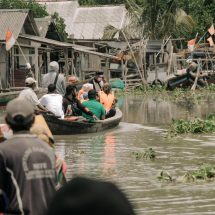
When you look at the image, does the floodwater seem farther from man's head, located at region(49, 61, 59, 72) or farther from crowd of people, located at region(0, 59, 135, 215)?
man's head, located at region(49, 61, 59, 72)

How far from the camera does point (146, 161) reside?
12859 mm

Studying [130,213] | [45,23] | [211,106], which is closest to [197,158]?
[130,213]

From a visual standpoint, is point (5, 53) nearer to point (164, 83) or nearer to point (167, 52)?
point (164, 83)

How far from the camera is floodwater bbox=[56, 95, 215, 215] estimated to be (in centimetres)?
920

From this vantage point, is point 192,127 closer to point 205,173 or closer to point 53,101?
point 53,101

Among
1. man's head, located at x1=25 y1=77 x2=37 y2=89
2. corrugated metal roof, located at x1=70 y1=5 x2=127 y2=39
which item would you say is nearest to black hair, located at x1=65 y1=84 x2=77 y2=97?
man's head, located at x1=25 y1=77 x2=37 y2=89

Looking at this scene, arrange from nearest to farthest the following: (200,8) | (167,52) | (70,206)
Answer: (70,206)
(167,52)
(200,8)

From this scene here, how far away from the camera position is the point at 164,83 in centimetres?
3869

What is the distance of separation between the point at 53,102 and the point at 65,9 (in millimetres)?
46185

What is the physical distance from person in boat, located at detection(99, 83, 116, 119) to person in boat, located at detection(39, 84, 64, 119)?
3.08m

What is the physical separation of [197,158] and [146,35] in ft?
105

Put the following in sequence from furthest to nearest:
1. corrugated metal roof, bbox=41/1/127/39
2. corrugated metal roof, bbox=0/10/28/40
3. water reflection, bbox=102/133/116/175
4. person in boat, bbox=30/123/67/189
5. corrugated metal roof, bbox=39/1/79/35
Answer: corrugated metal roof, bbox=39/1/79/35 → corrugated metal roof, bbox=41/1/127/39 → corrugated metal roof, bbox=0/10/28/40 → water reflection, bbox=102/133/116/175 → person in boat, bbox=30/123/67/189

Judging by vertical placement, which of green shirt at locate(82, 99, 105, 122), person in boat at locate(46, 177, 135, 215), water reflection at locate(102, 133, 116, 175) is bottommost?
water reflection at locate(102, 133, 116, 175)

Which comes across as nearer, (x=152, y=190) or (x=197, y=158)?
(x=152, y=190)
